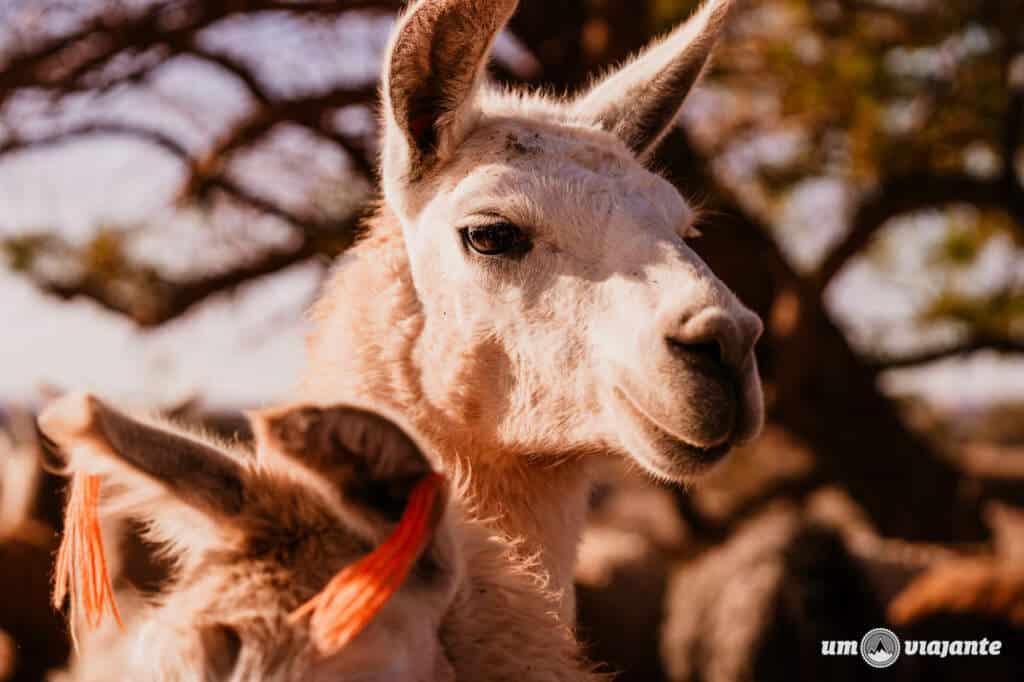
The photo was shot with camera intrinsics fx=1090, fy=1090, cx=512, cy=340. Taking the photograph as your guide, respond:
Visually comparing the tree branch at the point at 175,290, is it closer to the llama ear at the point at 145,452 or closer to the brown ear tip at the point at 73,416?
the llama ear at the point at 145,452

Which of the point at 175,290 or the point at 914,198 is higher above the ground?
the point at 914,198

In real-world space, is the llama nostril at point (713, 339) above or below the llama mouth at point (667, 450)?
above

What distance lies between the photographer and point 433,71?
9.35 feet

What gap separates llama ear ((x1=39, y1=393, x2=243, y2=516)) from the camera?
1.40 metres

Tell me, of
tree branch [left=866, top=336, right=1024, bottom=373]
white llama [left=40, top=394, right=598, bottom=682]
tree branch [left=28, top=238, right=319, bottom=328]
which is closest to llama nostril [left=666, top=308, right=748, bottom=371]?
white llama [left=40, top=394, right=598, bottom=682]

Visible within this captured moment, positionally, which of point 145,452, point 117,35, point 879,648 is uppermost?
point 117,35

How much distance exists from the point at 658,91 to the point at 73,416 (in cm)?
227

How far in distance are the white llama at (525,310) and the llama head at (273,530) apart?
90 centimetres

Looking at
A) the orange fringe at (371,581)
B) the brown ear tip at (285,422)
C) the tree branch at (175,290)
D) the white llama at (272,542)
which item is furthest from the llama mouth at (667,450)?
the tree branch at (175,290)

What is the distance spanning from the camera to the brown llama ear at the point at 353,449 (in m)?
1.41

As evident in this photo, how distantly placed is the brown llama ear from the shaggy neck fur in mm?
1120

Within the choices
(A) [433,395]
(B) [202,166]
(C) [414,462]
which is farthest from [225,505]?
(B) [202,166]

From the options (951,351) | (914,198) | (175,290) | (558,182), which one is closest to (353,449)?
(558,182)

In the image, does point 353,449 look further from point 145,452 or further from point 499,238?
point 499,238
